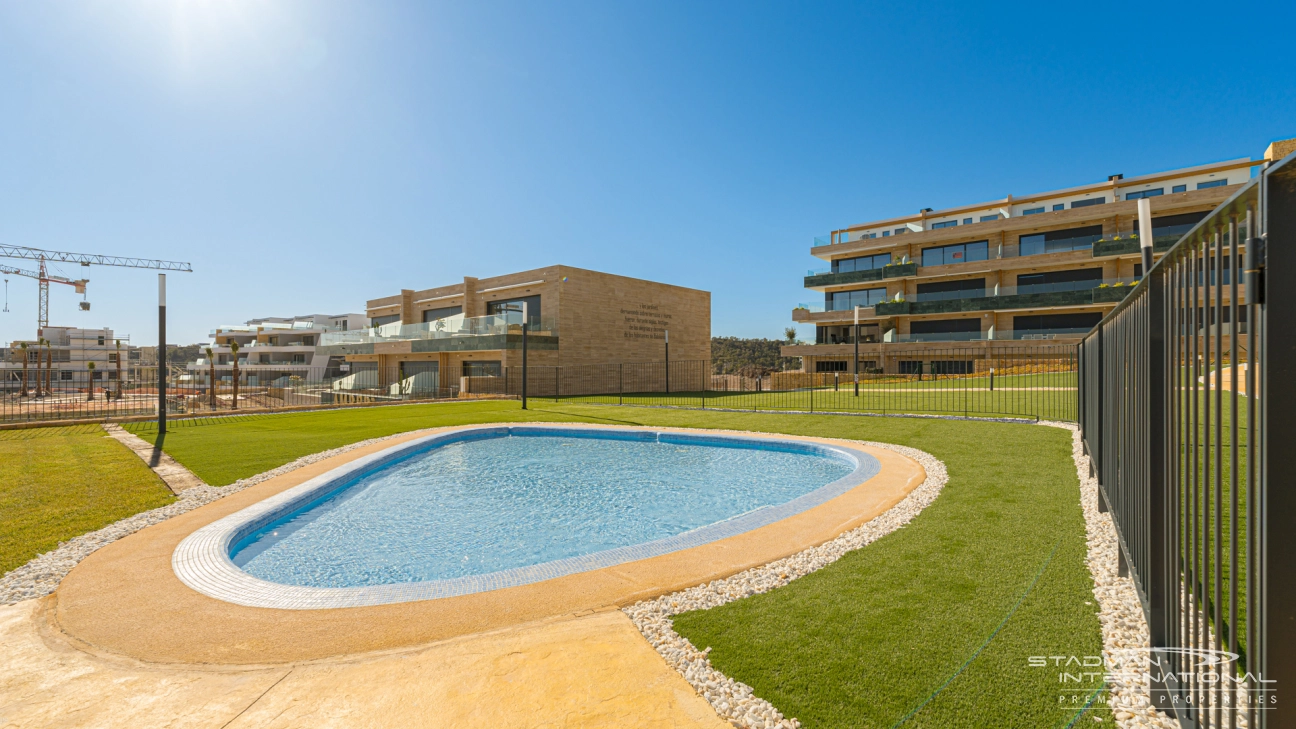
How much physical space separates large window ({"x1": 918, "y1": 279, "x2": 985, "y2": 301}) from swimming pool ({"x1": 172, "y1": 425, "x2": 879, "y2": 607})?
32235mm

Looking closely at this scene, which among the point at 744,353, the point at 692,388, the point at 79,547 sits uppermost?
the point at 744,353

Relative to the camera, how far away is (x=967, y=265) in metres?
37.2

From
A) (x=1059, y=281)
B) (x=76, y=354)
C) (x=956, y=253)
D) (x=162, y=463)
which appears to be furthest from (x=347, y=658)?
(x=76, y=354)

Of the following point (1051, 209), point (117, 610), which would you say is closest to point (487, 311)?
A: point (117, 610)

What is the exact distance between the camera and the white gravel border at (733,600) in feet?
9.77

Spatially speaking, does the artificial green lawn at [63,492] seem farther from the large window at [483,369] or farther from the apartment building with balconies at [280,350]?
the apartment building with balconies at [280,350]

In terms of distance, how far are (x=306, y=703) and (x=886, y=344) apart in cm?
3880

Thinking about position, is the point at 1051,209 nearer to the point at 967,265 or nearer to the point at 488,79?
the point at 967,265

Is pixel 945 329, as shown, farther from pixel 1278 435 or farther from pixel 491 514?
Answer: pixel 1278 435

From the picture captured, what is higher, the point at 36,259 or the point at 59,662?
the point at 36,259

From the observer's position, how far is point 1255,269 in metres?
1.65

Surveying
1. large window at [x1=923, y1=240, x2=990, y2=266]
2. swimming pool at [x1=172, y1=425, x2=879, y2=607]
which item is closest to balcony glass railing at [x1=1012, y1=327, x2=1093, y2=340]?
large window at [x1=923, y1=240, x2=990, y2=266]

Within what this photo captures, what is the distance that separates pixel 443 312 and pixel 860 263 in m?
32.3

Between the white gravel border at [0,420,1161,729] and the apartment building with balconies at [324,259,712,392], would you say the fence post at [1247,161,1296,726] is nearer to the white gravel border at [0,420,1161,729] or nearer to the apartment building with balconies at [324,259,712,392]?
the white gravel border at [0,420,1161,729]
